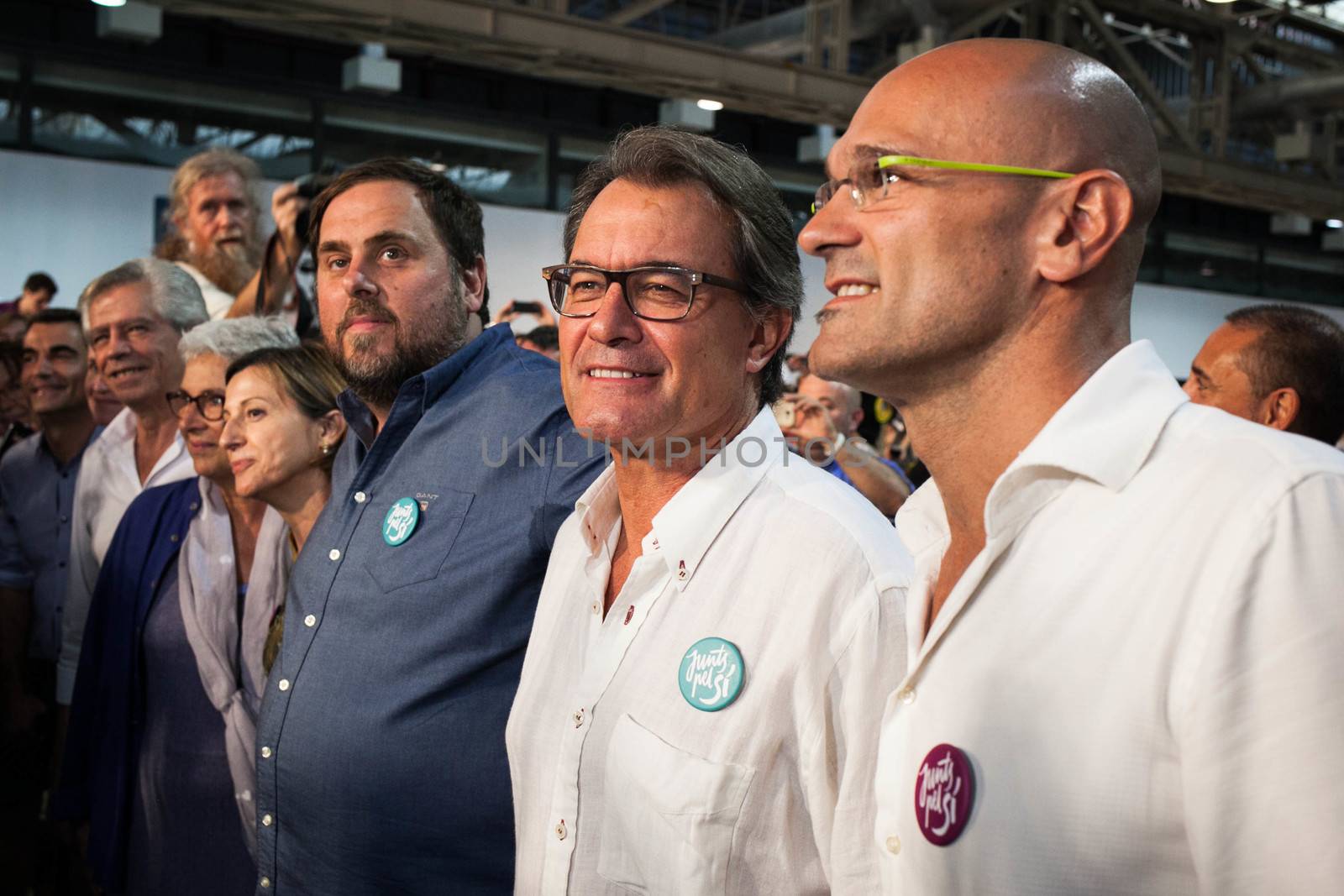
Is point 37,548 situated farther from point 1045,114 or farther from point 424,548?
point 1045,114

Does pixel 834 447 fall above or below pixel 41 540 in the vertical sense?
above

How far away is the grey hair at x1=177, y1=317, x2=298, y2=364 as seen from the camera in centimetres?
306

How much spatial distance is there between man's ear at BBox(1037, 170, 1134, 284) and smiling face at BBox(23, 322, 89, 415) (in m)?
3.73

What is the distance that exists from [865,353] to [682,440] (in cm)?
46

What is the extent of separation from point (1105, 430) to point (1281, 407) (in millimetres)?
1795

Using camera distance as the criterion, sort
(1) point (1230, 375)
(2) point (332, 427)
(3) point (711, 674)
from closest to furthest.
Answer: (3) point (711, 674) < (1) point (1230, 375) < (2) point (332, 427)

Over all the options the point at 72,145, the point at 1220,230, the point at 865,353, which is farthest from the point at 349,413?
the point at 1220,230

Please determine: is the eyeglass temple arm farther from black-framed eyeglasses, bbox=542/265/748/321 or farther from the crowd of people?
black-framed eyeglasses, bbox=542/265/748/321

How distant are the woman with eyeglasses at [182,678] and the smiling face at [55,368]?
4.03 feet

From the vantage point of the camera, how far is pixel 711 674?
1413 mm

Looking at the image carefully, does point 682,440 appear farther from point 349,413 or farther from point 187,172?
point 187,172

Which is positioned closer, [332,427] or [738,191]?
[738,191]

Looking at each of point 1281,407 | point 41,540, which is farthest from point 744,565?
point 41,540

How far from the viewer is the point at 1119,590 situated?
989 millimetres
